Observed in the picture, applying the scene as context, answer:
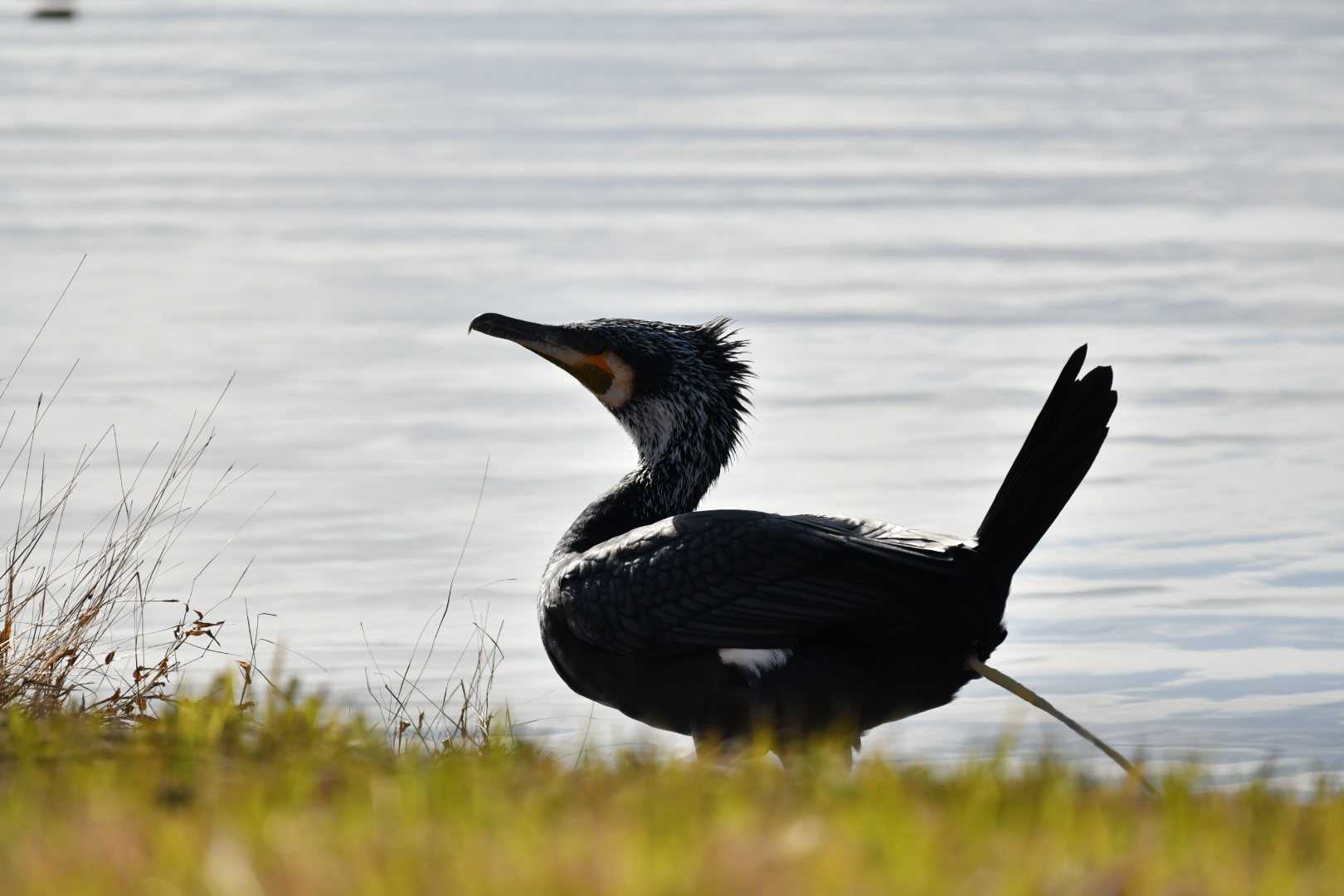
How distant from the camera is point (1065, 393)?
540 centimetres

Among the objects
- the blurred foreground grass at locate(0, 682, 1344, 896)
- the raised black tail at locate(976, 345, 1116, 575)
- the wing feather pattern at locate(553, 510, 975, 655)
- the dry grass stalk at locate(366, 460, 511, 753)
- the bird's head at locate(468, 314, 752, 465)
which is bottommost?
the blurred foreground grass at locate(0, 682, 1344, 896)

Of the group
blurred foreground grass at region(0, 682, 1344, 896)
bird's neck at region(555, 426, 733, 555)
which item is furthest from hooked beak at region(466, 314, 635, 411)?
blurred foreground grass at region(0, 682, 1344, 896)

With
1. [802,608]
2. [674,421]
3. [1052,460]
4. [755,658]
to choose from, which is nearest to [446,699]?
[674,421]

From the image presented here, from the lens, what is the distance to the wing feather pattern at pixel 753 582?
5.38 metres

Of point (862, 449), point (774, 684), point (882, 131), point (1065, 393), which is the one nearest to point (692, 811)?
point (774, 684)

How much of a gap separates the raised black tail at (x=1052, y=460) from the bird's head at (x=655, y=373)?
1.45 meters

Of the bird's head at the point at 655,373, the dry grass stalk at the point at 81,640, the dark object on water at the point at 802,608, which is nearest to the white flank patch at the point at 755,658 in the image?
the dark object on water at the point at 802,608

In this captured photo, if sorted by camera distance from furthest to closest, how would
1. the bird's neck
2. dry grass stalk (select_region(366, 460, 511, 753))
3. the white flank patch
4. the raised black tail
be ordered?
the bird's neck → dry grass stalk (select_region(366, 460, 511, 753)) → the white flank patch → the raised black tail

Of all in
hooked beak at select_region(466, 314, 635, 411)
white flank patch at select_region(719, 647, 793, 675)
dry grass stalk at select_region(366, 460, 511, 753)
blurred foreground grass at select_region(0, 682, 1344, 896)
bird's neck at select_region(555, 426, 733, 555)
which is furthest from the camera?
hooked beak at select_region(466, 314, 635, 411)

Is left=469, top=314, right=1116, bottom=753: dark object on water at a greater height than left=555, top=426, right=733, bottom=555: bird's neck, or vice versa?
left=555, top=426, right=733, bottom=555: bird's neck

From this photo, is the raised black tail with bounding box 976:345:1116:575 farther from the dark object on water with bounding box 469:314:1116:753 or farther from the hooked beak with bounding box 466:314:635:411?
the hooked beak with bounding box 466:314:635:411

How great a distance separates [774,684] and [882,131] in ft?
49.5

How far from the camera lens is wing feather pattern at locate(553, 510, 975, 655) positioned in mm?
5375

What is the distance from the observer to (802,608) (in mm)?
5379
